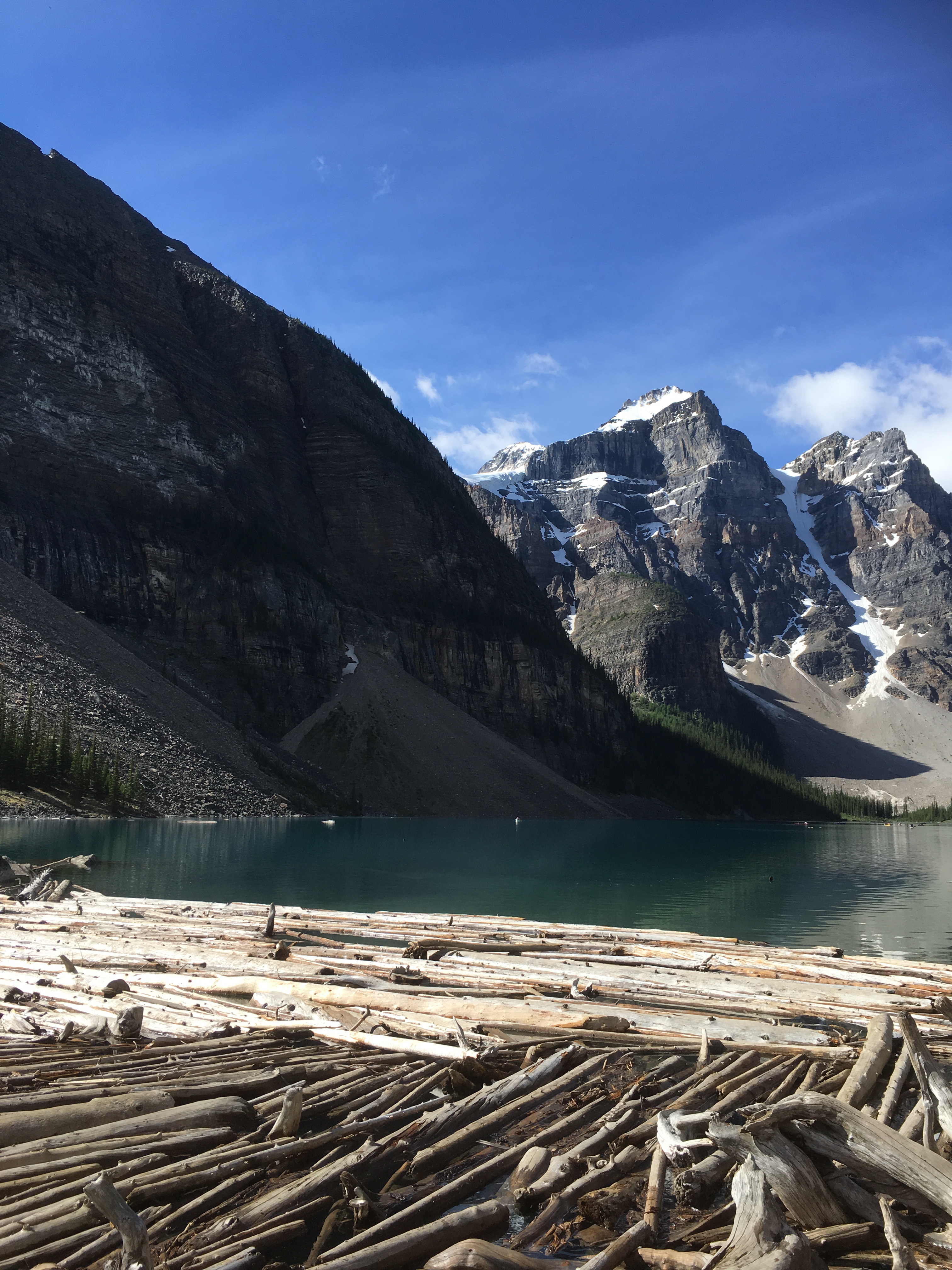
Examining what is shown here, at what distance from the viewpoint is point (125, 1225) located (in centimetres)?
482

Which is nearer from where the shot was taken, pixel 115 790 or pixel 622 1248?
pixel 622 1248

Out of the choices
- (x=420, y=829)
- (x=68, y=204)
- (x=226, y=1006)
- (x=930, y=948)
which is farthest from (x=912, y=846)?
(x=68, y=204)

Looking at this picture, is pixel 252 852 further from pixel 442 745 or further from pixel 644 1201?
pixel 442 745

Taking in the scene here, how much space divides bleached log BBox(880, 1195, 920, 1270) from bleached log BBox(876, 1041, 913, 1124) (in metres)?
0.84

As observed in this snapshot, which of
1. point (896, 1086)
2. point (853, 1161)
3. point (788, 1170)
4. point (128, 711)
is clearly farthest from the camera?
point (128, 711)

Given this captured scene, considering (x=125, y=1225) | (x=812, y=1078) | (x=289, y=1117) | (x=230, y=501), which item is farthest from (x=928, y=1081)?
(x=230, y=501)

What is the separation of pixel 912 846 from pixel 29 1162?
3996 inches

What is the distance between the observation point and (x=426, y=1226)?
532cm

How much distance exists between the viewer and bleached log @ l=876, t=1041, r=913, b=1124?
21.2 ft

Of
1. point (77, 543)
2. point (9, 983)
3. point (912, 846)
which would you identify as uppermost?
point (77, 543)

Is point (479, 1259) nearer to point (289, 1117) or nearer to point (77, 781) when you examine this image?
point (289, 1117)

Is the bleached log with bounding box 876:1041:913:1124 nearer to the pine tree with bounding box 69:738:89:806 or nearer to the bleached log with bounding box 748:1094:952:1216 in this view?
the bleached log with bounding box 748:1094:952:1216

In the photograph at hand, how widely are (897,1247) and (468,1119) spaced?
3373 mm

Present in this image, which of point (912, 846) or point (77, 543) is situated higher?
point (77, 543)
